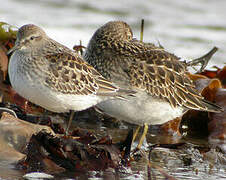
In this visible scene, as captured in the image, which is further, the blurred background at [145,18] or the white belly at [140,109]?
the blurred background at [145,18]

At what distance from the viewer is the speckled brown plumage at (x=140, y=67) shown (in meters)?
5.62

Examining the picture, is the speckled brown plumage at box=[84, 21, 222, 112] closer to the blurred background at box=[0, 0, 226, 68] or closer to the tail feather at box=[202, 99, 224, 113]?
the tail feather at box=[202, 99, 224, 113]

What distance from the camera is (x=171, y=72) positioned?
5906mm

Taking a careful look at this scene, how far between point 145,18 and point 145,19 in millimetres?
40

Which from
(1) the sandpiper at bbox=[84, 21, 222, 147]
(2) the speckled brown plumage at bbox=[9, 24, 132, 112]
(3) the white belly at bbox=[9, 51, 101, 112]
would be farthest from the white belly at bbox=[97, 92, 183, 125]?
(3) the white belly at bbox=[9, 51, 101, 112]

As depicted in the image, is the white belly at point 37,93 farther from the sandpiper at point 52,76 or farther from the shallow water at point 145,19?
the shallow water at point 145,19

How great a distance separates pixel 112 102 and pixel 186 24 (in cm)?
634

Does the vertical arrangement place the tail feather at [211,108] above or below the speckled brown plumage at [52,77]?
below

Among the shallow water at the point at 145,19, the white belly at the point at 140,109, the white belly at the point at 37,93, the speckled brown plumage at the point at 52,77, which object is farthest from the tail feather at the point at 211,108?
the shallow water at the point at 145,19

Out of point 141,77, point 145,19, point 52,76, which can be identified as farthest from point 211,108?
point 145,19

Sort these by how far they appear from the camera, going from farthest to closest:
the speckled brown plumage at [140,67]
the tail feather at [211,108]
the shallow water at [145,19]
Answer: the shallow water at [145,19] < the tail feather at [211,108] < the speckled brown plumage at [140,67]

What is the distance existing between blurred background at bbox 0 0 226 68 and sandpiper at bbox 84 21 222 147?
3551 mm

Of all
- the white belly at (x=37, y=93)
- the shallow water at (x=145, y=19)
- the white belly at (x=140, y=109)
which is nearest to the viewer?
the white belly at (x=37, y=93)

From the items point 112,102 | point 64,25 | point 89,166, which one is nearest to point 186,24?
point 64,25
